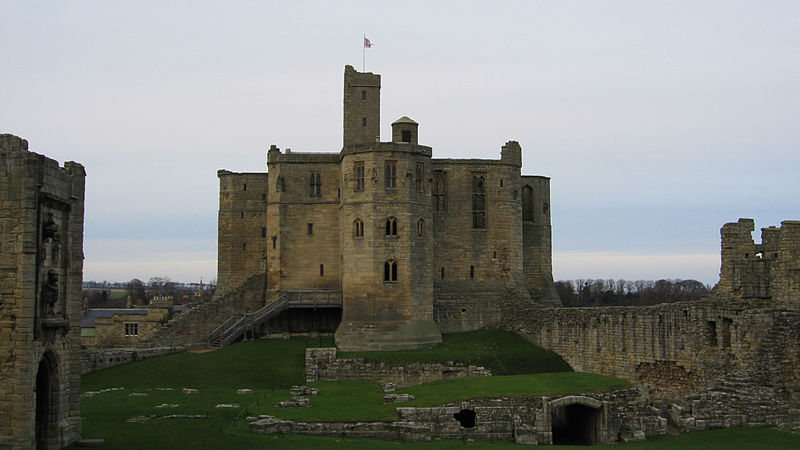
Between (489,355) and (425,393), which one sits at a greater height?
(489,355)

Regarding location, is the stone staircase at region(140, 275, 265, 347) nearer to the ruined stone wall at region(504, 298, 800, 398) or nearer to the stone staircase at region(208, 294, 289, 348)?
the stone staircase at region(208, 294, 289, 348)

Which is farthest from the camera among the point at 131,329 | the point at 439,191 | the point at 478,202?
the point at 131,329

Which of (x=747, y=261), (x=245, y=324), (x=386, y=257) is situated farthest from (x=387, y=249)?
(x=747, y=261)

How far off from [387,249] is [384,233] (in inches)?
34.7

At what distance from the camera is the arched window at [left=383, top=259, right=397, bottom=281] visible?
47.0 metres

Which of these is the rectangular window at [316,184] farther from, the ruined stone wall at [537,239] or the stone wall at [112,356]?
the ruined stone wall at [537,239]

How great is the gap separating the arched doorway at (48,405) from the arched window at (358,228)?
24882mm

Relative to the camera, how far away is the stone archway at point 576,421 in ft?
105

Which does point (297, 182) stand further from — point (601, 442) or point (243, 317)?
point (601, 442)

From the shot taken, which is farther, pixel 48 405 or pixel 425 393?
pixel 425 393

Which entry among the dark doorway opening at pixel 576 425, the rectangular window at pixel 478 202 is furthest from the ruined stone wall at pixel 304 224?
the dark doorway opening at pixel 576 425

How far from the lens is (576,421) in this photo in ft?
118

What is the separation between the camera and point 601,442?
31.1 m

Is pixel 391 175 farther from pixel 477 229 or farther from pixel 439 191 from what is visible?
pixel 477 229
